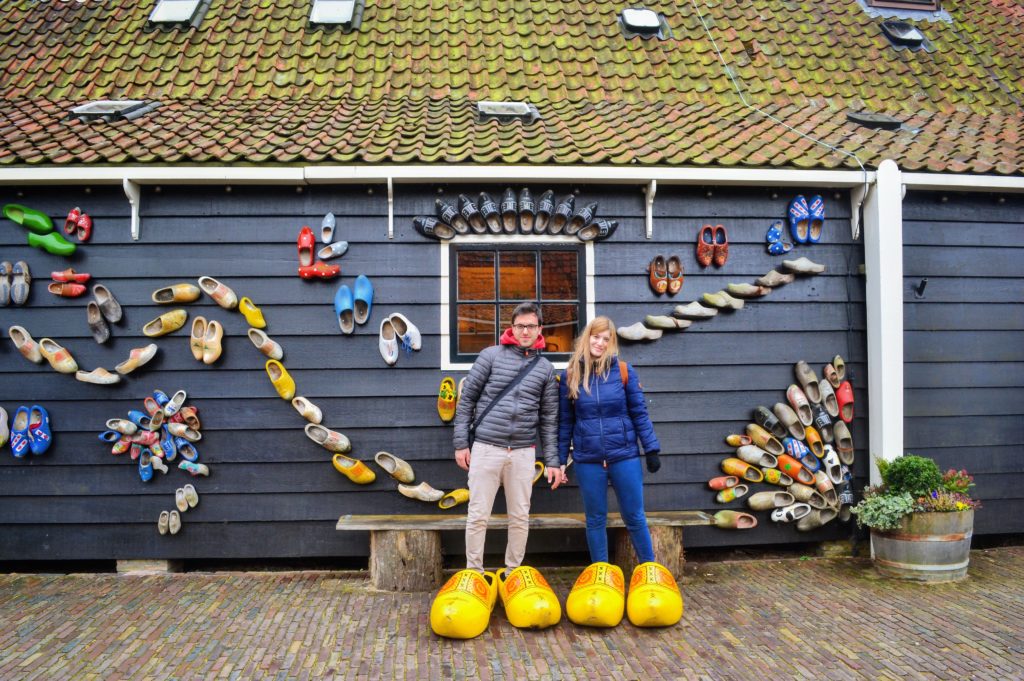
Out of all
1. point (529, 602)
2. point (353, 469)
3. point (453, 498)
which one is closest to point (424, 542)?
point (453, 498)

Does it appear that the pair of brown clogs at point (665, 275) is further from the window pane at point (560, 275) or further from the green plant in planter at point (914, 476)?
the green plant in planter at point (914, 476)

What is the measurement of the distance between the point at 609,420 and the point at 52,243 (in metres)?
4.34

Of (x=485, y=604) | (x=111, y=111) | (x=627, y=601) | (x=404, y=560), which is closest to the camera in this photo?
(x=485, y=604)

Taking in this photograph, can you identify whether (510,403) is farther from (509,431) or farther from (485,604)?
(485,604)

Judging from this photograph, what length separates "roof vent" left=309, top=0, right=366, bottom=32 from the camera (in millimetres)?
6836

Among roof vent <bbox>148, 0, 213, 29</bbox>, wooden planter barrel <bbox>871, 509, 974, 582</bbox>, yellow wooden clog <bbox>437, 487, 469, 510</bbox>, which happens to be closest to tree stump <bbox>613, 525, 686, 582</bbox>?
yellow wooden clog <bbox>437, 487, 469, 510</bbox>

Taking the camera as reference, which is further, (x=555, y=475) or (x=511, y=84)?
(x=511, y=84)

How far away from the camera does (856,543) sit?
5.48 meters

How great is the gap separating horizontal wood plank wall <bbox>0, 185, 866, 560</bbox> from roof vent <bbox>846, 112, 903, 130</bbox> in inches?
102

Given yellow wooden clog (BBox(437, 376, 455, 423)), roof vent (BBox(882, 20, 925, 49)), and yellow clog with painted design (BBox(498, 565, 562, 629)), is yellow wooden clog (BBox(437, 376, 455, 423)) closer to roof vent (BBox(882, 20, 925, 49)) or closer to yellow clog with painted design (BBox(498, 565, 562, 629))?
yellow clog with painted design (BBox(498, 565, 562, 629))

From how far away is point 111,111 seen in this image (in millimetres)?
5594

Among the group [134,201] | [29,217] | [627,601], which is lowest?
[627,601]

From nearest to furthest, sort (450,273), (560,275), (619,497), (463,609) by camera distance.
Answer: (463,609), (619,497), (450,273), (560,275)

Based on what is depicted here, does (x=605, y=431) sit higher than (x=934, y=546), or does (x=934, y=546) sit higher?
(x=605, y=431)
